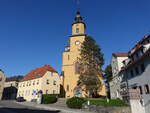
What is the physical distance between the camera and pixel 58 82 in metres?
50.2

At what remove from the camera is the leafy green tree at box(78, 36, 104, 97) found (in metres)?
39.6

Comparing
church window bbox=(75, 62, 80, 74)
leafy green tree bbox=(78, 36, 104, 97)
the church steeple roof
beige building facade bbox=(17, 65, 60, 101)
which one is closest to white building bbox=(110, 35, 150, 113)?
leafy green tree bbox=(78, 36, 104, 97)

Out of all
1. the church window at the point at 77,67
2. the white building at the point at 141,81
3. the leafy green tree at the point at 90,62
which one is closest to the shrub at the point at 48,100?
the leafy green tree at the point at 90,62

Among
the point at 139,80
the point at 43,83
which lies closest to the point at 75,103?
the point at 139,80

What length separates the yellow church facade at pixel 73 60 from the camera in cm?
4538

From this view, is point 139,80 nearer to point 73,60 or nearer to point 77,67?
point 77,67

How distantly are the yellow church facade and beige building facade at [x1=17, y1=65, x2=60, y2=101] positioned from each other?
4.04 meters

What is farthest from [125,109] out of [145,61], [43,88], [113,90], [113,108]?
[43,88]

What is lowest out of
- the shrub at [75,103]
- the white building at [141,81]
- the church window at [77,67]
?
the shrub at [75,103]

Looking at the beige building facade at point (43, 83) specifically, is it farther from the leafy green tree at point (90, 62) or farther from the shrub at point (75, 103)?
the shrub at point (75, 103)

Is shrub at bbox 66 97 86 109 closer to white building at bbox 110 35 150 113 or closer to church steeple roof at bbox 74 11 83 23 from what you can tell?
white building at bbox 110 35 150 113

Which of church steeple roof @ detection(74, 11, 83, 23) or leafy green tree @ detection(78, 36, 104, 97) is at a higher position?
church steeple roof @ detection(74, 11, 83, 23)

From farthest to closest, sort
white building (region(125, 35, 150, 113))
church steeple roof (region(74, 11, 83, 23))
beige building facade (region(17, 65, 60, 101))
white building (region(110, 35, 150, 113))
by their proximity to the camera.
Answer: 1. church steeple roof (region(74, 11, 83, 23))
2. beige building facade (region(17, 65, 60, 101))
3. white building (region(110, 35, 150, 113))
4. white building (region(125, 35, 150, 113))

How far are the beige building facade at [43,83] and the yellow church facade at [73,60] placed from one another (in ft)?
13.3
